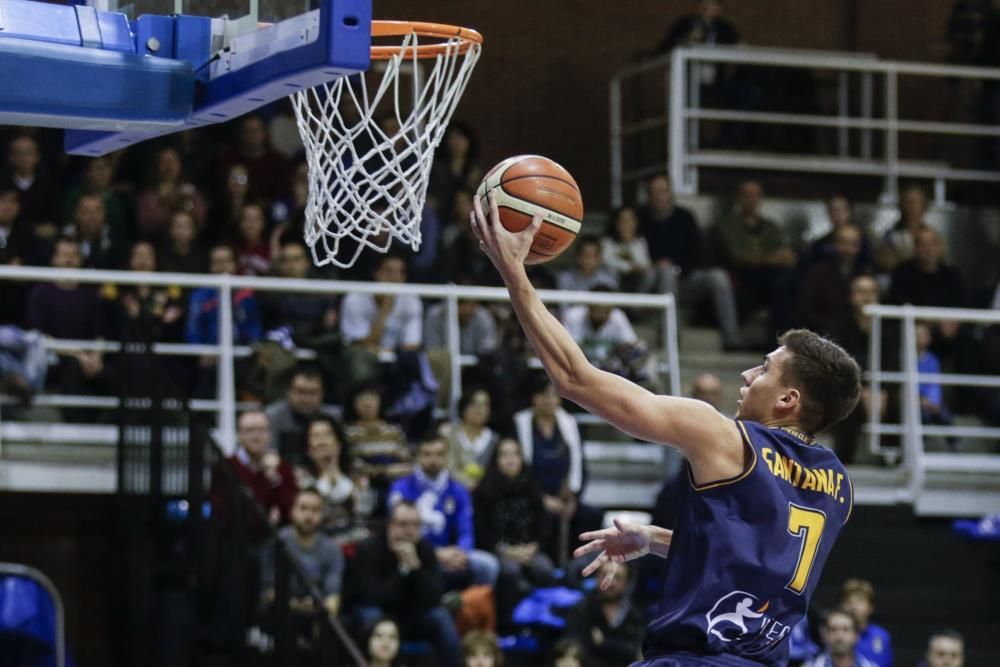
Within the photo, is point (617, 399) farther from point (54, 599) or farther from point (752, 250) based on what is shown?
point (752, 250)

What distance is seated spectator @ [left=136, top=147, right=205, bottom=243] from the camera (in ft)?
40.2

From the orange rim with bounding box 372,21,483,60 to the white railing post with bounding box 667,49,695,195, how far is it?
341 inches

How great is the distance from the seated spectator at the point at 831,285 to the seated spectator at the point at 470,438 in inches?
112

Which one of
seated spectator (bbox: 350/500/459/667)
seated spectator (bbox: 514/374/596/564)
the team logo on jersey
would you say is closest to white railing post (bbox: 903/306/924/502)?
seated spectator (bbox: 514/374/596/564)

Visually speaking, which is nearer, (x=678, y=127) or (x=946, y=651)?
(x=946, y=651)

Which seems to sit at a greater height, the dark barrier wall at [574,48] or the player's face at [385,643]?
the dark barrier wall at [574,48]

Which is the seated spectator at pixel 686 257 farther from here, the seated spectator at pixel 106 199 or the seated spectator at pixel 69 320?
Result: the seated spectator at pixel 69 320

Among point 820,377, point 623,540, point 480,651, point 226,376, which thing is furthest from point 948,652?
point 820,377

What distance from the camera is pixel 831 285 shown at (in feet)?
43.4

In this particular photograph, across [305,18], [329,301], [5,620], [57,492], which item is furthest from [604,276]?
[305,18]

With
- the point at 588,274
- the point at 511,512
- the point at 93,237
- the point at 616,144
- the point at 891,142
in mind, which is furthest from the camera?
the point at 616,144

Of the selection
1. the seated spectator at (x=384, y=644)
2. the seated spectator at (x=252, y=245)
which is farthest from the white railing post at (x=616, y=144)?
the seated spectator at (x=384, y=644)

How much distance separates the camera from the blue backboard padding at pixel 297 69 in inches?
194

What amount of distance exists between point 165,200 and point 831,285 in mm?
4868
